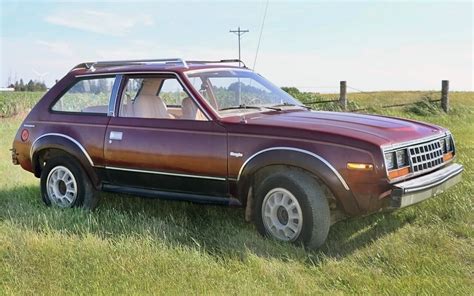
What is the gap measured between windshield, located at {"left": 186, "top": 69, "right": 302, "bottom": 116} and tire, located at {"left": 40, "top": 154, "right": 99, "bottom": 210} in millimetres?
1666

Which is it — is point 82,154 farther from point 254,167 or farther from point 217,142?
point 254,167

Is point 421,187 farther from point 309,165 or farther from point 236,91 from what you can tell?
point 236,91

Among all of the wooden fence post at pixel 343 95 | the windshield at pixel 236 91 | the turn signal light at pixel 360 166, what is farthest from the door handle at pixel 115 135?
the wooden fence post at pixel 343 95

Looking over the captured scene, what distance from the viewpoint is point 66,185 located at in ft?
19.8

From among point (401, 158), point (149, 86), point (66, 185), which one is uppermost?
point (149, 86)

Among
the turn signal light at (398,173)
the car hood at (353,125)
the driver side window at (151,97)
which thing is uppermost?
the driver side window at (151,97)

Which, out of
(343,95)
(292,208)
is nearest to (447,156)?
(292,208)

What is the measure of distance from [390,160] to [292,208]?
0.91 m

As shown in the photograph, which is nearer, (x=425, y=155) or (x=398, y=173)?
(x=398, y=173)

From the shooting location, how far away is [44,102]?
6246 millimetres

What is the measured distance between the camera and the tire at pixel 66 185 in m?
5.90

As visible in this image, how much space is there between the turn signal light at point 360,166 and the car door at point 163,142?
3.82 ft

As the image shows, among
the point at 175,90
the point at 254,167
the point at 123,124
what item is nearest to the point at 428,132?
the point at 254,167

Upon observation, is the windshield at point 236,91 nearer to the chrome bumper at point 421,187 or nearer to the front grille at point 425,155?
the front grille at point 425,155
